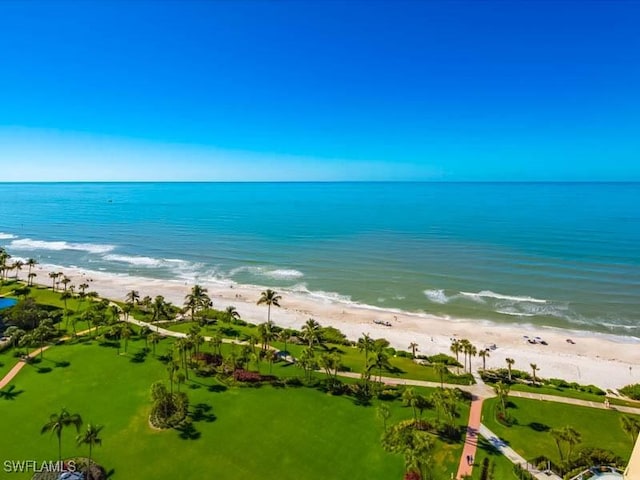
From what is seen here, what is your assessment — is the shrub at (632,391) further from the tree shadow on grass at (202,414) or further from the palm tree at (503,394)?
the tree shadow on grass at (202,414)

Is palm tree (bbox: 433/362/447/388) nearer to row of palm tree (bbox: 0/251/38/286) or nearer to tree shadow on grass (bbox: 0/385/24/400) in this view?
tree shadow on grass (bbox: 0/385/24/400)

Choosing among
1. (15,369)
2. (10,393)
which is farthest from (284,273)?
(10,393)

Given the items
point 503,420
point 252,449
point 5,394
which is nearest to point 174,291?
point 5,394

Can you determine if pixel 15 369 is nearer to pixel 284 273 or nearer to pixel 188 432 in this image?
pixel 188 432

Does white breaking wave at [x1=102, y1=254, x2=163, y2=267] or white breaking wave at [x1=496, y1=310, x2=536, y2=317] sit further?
white breaking wave at [x1=102, y1=254, x2=163, y2=267]

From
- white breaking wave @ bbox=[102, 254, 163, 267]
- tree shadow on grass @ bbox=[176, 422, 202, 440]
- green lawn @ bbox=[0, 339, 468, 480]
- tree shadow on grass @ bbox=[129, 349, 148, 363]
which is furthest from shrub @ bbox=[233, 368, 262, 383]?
white breaking wave @ bbox=[102, 254, 163, 267]
